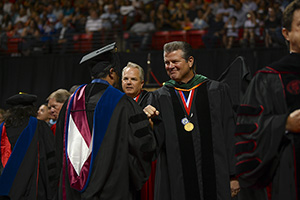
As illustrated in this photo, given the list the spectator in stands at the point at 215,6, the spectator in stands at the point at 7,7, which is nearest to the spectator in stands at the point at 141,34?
the spectator in stands at the point at 215,6

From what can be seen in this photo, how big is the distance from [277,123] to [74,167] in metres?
1.68

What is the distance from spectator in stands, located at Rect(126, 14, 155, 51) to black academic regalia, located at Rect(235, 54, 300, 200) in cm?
908

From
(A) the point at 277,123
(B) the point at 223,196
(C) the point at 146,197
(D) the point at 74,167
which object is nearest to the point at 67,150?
(D) the point at 74,167

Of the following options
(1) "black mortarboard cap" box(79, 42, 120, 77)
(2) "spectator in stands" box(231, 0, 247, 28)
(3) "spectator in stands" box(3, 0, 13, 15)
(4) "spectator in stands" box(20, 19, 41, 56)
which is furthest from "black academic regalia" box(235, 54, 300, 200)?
(3) "spectator in stands" box(3, 0, 13, 15)

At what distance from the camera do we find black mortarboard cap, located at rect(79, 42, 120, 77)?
352cm

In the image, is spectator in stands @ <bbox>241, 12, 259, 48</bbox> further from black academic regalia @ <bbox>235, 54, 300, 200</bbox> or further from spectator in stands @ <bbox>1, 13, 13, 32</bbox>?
black academic regalia @ <bbox>235, 54, 300, 200</bbox>

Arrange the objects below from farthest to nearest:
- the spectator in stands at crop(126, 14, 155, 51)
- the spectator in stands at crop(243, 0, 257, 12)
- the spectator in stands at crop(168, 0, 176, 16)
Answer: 1. the spectator in stands at crop(168, 0, 176, 16)
2. the spectator in stands at crop(126, 14, 155, 51)
3. the spectator in stands at crop(243, 0, 257, 12)

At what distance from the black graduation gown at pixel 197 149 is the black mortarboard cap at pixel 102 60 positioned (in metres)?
0.61

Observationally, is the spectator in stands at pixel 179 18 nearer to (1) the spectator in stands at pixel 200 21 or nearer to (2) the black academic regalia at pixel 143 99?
(1) the spectator in stands at pixel 200 21

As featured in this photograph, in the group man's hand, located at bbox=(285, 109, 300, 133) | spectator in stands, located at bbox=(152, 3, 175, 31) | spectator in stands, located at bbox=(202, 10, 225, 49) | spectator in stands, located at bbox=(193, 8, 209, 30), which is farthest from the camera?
spectator in stands, located at bbox=(152, 3, 175, 31)

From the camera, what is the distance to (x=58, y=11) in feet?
46.6

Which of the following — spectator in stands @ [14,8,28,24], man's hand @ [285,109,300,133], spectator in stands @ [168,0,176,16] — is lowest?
man's hand @ [285,109,300,133]

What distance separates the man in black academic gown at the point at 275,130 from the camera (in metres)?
2.39

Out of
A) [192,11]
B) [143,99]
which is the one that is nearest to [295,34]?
[143,99]
